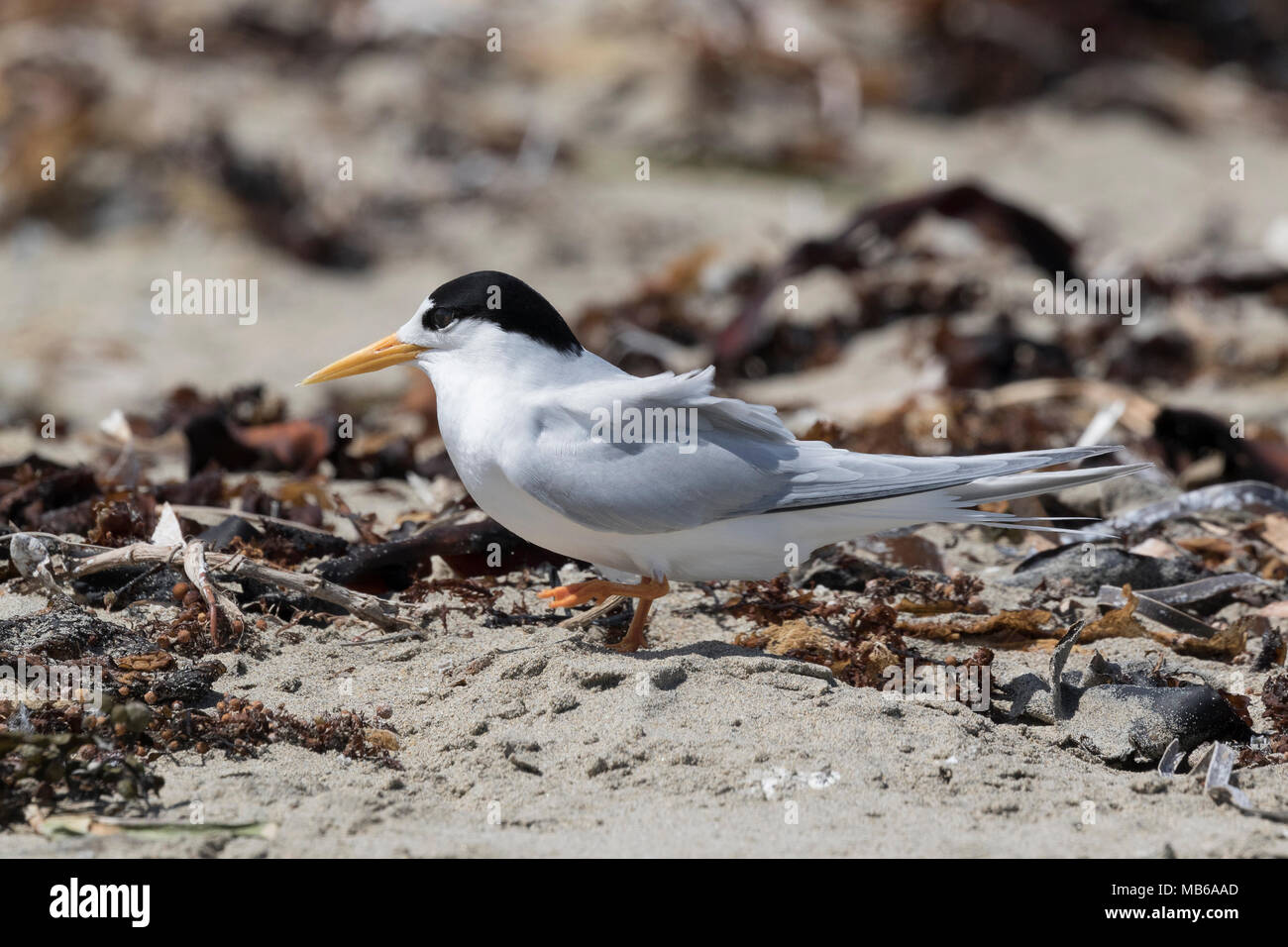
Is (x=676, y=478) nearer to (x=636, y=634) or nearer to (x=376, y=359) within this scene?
(x=636, y=634)

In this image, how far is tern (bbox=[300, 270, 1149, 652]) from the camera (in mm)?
2893

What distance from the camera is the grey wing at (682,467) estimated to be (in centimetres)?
288

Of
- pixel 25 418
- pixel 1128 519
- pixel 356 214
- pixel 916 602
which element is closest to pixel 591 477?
pixel 916 602

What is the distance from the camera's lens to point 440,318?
10.7 feet

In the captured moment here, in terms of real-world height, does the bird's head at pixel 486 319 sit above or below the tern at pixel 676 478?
above

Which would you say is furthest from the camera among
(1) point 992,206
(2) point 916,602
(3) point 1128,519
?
(1) point 992,206

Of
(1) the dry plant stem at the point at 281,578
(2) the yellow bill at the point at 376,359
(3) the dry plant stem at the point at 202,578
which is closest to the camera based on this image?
(3) the dry plant stem at the point at 202,578

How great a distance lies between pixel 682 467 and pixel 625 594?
1.22 ft

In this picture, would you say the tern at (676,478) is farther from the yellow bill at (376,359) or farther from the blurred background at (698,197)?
the blurred background at (698,197)

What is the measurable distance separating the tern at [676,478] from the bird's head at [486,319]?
0.04m

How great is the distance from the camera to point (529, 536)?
3049 millimetres

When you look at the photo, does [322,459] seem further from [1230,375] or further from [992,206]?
[1230,375]

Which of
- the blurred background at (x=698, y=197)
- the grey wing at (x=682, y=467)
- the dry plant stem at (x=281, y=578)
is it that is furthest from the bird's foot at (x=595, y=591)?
the blurred background at (x=698, y=197)

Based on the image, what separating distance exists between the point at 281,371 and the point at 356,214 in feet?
6.20
